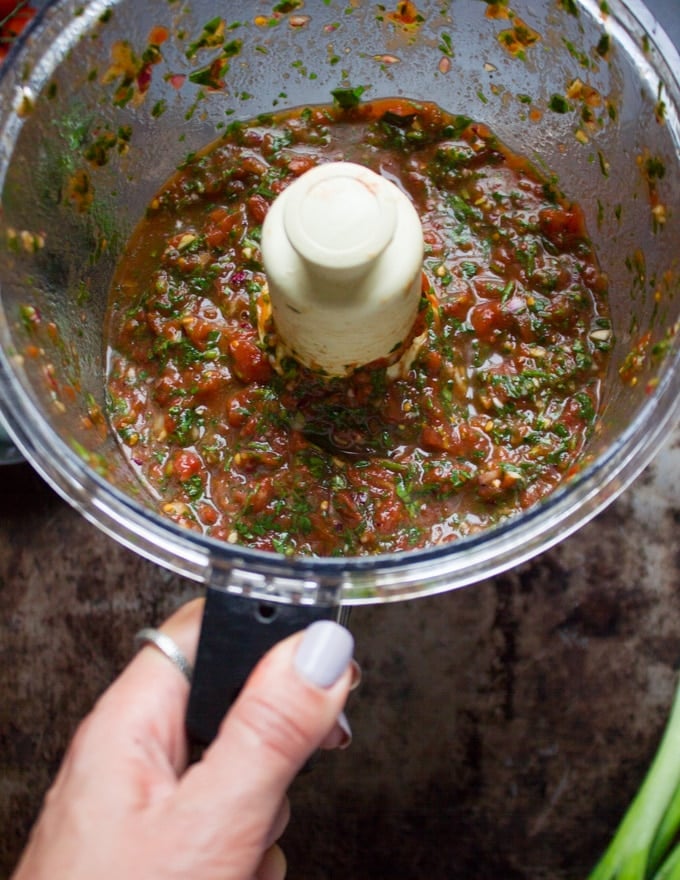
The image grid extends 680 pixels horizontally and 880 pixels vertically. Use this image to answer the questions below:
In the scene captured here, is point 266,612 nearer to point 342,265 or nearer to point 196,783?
point 196,783

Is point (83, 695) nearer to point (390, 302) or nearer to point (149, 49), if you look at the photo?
point (390, 302)

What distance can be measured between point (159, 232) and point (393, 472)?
0.74 m

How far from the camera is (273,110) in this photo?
6.91 feet

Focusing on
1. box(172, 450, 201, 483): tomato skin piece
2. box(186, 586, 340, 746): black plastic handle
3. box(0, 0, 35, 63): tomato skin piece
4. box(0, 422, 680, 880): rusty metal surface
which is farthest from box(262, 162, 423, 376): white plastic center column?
box(0, 0, 35, 63): tomato skin piece

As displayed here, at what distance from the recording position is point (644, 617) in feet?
7.32

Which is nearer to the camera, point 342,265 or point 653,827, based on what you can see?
point 342,265

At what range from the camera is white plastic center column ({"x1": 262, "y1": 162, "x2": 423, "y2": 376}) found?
1540 millimetres

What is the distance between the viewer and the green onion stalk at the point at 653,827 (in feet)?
6.74

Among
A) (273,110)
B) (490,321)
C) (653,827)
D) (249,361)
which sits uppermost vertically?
(273,110)

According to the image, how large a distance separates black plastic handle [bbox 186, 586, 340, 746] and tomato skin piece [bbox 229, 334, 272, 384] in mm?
613

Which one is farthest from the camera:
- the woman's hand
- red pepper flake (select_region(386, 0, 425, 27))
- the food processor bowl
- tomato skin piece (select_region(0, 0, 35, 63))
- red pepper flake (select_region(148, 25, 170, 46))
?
tomato skin piece (select_region(0, 0, 35, 63))

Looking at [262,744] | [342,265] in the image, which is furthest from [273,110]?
[262,744]

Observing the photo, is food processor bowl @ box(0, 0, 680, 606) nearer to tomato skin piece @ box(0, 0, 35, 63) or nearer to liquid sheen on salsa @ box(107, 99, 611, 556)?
liquid sheen on salsa @ box(107, 99, 611, 556)

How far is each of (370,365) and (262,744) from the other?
832 mm
